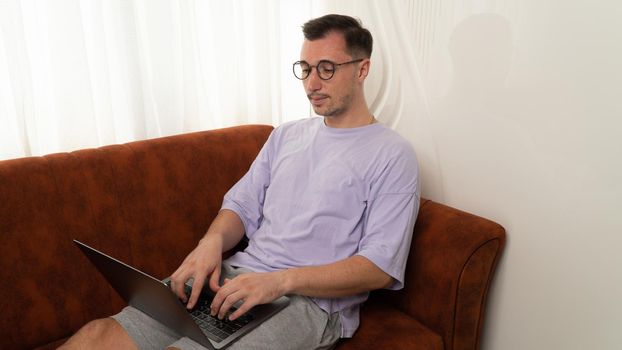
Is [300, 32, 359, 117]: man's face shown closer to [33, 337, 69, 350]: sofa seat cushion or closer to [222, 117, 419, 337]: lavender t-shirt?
[222, 117, 419, 337]: lavender t-shirt

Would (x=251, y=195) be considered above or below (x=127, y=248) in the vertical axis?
above

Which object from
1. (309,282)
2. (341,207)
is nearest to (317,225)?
(341,207)

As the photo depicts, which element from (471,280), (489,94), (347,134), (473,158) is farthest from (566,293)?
(347,134)

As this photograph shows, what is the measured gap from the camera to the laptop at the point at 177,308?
92cm

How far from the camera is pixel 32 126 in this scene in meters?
1.42

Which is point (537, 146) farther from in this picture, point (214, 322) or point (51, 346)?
point (51, 346)

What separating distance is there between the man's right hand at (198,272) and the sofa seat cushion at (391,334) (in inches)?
16.3

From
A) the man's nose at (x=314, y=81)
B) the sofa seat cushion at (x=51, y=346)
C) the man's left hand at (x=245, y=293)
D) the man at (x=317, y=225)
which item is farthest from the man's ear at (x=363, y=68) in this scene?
the sofa seat cushion at (x=51, y=346)

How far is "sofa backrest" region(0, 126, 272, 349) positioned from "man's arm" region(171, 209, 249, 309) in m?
0.19

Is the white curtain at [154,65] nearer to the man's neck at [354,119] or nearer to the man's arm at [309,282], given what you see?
the man's neck at [354,119]

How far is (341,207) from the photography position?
1273 millimetres

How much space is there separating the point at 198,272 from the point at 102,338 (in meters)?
0.27

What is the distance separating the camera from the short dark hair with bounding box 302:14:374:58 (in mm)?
1349

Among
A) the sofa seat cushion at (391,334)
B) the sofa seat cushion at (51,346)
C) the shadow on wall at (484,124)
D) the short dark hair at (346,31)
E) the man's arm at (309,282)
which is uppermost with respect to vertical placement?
the short dark hair at (346,31)
